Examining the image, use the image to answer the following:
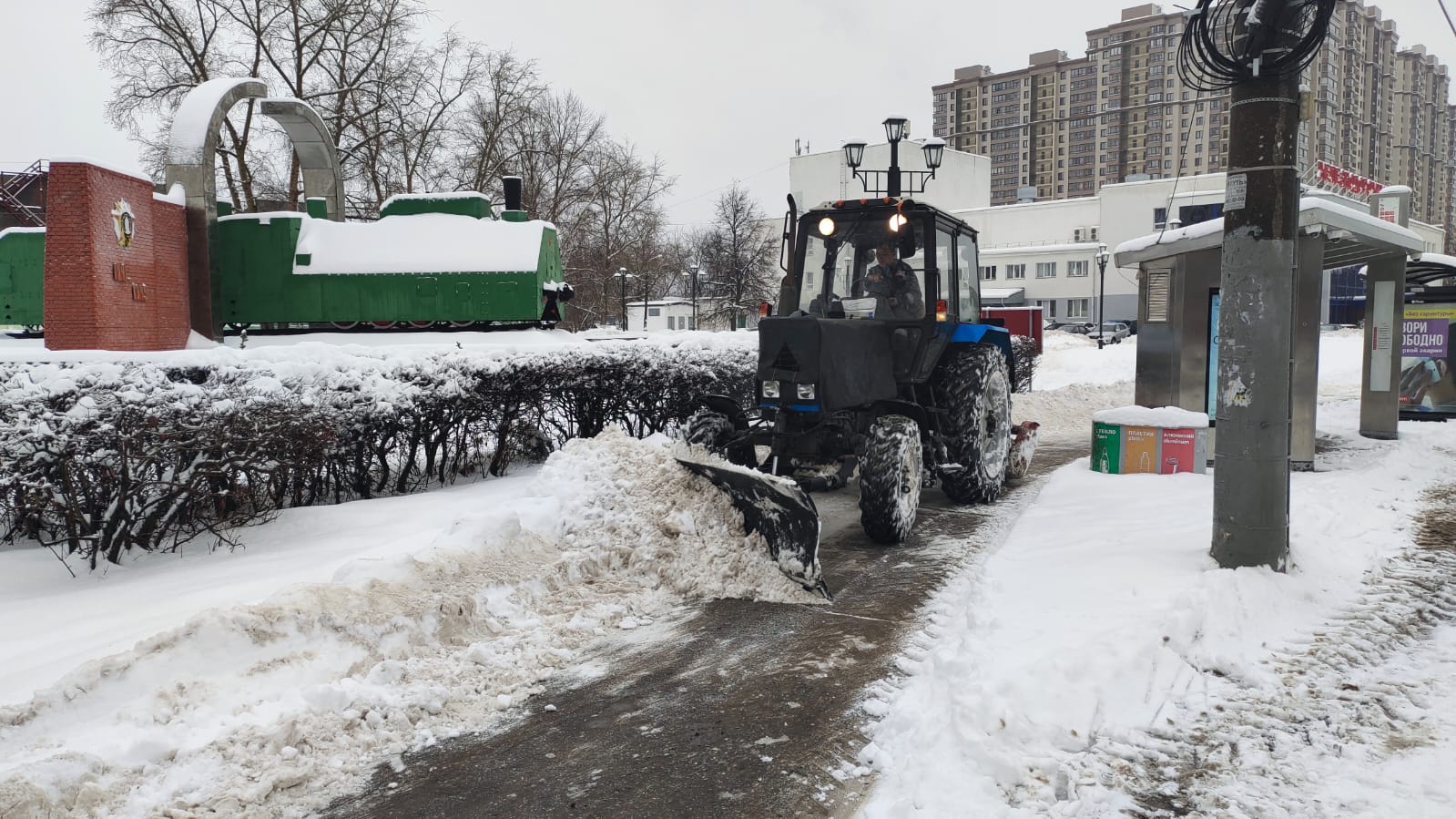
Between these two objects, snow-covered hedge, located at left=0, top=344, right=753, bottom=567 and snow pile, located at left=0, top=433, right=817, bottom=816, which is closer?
snow pile, located at left=0, top=433, right=817, bottom=816

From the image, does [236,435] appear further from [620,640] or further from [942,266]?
[942,266]

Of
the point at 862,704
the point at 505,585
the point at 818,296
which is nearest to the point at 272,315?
the point at 818,296

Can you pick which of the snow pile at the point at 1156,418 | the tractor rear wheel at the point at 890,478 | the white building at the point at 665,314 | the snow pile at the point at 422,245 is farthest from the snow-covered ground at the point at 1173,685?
the white building at the point at 665,314

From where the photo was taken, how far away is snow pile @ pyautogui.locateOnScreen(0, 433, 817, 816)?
10.9 ft

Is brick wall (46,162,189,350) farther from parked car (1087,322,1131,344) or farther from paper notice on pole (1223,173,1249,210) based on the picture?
parked car (1087,322,1131,344)

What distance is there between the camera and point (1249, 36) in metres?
5.38

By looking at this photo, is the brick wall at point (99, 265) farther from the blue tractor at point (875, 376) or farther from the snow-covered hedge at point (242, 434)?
the blue tractor at point (875, 376)

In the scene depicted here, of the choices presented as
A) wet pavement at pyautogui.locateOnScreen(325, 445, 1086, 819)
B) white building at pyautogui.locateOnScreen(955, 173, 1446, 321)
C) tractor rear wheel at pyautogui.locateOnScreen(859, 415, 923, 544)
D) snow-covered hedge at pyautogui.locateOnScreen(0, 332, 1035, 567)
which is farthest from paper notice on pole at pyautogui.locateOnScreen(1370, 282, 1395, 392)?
white building at pyautogui.locateOnScreen(955, 173, 1446, 321)

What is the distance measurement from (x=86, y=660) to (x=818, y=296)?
5694mm

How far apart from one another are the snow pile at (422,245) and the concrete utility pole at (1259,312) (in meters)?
13.5

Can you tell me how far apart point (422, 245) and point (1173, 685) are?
1600 centimetres

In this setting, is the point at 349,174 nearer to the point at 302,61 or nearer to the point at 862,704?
the point at 302,61

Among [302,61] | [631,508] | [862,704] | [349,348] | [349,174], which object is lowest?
[862,704]

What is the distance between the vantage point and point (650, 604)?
215 inches
